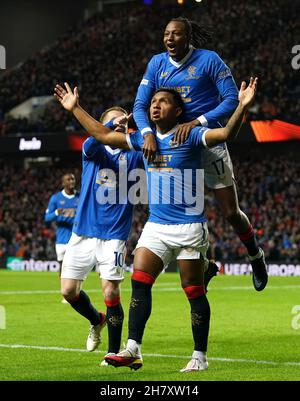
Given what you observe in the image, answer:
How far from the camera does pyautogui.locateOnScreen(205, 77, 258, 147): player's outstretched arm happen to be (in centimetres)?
749

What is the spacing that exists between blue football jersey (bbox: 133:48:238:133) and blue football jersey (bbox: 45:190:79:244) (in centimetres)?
997

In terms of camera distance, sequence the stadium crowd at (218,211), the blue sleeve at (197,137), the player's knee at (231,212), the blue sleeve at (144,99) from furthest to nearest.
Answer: the stadium crowd at (218,211), the player's knee at (231,212), the blue sleeve at (144,99), the blue sleeve at (197,137)

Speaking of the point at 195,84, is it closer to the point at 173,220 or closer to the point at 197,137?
the point at 197,137

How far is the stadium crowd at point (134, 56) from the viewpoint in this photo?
3484 cm

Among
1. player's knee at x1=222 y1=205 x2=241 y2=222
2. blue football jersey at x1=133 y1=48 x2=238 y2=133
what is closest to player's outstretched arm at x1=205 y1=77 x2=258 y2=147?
blue football jersey at x1=133 y1=48 x2=238 y2=133

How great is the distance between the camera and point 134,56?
41.4 meters

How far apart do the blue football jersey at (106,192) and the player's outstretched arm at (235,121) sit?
1.37m

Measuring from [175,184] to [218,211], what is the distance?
25.6m

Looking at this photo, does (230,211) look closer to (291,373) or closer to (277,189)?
(291,373)

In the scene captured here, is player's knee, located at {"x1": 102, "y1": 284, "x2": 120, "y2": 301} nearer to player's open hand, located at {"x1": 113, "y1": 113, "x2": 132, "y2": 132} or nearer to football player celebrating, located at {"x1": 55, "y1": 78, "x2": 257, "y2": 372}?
football player celebrating, located at {"x1": 55, "y1": 78, "x2": 257, "y2": 372}

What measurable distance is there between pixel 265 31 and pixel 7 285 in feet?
66.3

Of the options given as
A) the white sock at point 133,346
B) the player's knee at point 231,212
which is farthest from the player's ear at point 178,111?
the white sock at point 133,346

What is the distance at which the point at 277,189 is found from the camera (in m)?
33.7

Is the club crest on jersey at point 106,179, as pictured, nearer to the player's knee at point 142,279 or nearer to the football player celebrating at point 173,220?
the football player celebrating at point 173,220
